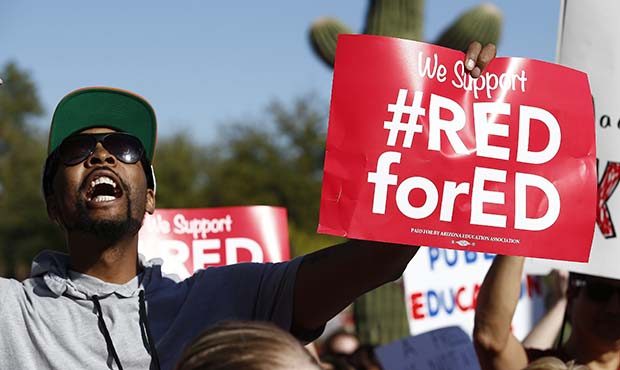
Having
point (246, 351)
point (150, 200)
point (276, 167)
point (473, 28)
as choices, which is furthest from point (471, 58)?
point (276, 167)

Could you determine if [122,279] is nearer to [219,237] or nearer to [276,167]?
[219,237]

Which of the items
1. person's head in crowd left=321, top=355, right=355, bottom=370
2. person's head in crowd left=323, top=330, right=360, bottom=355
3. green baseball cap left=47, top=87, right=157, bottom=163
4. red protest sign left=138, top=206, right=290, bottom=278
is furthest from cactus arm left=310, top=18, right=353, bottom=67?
green baseball cap left=47, top=87, right=157, bottom=163

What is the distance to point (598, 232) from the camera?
3723 millimetres

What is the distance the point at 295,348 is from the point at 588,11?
2401mm

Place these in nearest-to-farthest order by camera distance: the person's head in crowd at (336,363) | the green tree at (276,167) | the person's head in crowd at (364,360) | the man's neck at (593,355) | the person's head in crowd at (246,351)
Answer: the person's head in crowd at (246,351) < the man's neck at (593,355) < the person's head in crowd at (336,363) < the person's head in crowd at (364,360) < the green tree at (276,167)

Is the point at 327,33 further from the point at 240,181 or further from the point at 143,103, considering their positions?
the point at 240,181

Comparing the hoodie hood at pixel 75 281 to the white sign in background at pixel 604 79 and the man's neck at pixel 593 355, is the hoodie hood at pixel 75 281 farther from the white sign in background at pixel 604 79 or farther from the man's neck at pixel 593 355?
the man's neck at pixel 593 355

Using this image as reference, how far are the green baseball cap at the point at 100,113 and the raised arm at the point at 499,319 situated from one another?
124 cm

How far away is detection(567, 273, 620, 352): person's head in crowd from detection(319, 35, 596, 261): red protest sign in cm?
109

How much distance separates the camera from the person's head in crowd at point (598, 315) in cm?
383

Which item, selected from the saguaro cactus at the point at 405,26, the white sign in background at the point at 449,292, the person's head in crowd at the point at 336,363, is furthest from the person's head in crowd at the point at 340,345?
the saguaro cactus at the point at 405,26

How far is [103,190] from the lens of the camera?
9.78ft

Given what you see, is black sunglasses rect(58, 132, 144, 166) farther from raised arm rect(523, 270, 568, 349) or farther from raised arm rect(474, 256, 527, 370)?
raised arm rect(523, 270, 568, 349)

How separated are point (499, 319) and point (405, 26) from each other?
11.2 metres
